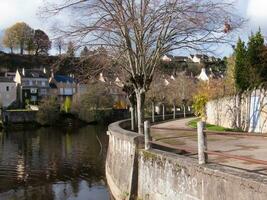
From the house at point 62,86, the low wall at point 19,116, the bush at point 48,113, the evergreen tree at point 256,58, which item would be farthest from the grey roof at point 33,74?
the evergreen tree at point 256,58

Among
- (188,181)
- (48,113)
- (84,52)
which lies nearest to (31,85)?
(48,113)

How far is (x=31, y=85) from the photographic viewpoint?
384 feet

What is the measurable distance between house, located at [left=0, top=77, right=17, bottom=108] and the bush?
22.6 m

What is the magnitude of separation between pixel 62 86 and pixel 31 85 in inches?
386

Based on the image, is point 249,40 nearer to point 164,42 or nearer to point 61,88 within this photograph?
point 164,42

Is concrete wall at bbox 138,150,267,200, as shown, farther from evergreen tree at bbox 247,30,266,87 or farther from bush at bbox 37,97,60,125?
bush at bbox 37,97,60,125

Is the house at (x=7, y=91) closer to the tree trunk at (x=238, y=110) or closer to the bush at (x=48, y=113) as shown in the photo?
the bush at (x=48, y=113)

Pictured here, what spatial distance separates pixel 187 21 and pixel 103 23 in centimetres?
351

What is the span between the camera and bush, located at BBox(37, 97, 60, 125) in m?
89.9

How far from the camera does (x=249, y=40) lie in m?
31.0

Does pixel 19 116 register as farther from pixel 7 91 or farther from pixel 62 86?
pixel 62 86

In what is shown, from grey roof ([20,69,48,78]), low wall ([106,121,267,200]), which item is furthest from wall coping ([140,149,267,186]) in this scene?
grey roof ([20,69,48,78])

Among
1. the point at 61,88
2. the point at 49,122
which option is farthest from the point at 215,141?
the point at 61,88

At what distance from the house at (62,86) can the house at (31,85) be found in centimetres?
292
